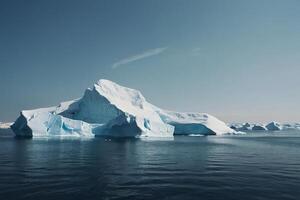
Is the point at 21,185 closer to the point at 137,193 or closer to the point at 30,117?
the point at 137,193

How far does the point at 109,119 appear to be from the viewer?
64250 mm

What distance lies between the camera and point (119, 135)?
189ft

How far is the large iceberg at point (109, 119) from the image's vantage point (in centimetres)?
5212

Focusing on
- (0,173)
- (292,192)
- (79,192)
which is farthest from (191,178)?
(0,173)

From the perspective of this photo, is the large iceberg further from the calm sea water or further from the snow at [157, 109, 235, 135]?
the calm sea water

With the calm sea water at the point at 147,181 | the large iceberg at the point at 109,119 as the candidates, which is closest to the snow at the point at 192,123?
the large iceberg at the point at 109,119

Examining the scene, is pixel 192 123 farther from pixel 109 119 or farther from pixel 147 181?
pixel 147 181

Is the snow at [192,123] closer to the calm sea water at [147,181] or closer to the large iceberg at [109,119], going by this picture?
the large iceberg at [109,119]

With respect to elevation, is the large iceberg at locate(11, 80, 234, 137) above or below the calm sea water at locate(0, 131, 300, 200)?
above

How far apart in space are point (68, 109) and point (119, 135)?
18453 millimetres

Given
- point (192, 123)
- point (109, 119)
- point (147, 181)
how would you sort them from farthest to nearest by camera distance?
point (192, 123), point (109, 119), point (147, 181)

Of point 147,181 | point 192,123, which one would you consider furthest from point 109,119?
point 147,181

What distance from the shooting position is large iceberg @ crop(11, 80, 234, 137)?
52.1 m

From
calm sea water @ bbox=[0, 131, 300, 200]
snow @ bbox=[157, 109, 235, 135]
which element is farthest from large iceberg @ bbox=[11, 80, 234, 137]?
calm sea water @ bbox=[0, 131, 300, 200]
